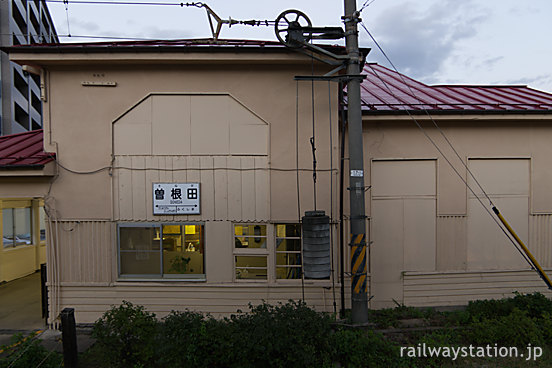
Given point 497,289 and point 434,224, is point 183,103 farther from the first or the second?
point 497,289

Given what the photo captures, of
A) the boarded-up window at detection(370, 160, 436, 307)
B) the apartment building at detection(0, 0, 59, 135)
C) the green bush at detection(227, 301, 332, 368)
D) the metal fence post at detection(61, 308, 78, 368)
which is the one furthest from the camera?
the apartment building at detection(0, 0, 59, 135)

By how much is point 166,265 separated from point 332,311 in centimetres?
368

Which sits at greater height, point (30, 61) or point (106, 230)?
point (30, 61)

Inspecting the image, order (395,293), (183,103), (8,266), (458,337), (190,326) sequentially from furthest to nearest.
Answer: (8,266)
(395,293)
(183,103)
(458,337)
(190,326)

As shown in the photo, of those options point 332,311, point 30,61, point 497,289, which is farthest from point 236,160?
point 497,289

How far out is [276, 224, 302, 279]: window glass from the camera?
21.7ft

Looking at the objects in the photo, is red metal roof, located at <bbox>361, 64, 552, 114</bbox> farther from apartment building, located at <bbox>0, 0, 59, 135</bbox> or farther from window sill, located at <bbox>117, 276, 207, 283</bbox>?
apartment building, located at <bbox>0, 0, 59, 135</bbox>

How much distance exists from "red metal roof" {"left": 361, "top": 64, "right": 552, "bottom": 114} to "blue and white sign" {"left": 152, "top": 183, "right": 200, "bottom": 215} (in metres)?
4.29

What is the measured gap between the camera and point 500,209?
25.2 ft

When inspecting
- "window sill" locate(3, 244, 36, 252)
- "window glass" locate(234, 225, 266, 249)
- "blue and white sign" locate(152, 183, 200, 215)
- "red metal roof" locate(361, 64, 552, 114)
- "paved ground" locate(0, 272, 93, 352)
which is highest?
"red metal roof" locate(361, 64, 552, 114)

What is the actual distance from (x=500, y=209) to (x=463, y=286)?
213 centimetres

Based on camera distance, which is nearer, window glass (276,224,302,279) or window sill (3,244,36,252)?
window glass (276,224,302,279)

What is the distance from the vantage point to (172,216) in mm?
6562

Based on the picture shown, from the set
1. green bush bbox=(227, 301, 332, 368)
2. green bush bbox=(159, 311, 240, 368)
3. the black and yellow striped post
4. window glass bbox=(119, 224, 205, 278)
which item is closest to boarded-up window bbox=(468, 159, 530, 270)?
the black and yellow striped post
